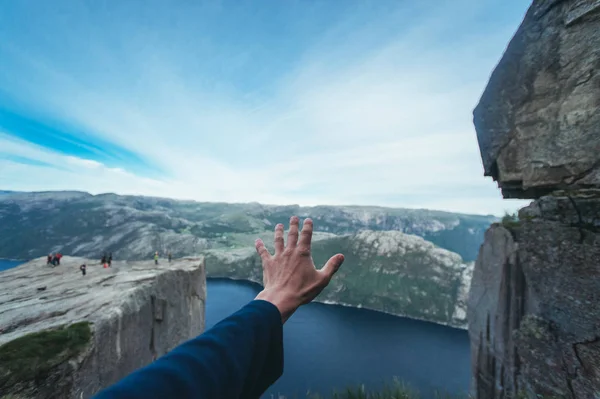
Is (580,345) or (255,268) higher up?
(580,345)

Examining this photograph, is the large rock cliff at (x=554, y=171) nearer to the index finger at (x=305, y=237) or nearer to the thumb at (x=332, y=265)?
the thumb at (x=332, y=265)

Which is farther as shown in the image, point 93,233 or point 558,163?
point 93,233

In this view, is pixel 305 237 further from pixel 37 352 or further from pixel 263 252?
pixel 37 352

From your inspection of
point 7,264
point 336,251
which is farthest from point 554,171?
A: point 7,264

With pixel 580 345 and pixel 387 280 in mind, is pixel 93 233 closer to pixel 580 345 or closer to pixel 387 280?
pixel 387 280

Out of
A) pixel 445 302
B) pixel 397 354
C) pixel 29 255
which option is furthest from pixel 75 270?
pixel 29 255

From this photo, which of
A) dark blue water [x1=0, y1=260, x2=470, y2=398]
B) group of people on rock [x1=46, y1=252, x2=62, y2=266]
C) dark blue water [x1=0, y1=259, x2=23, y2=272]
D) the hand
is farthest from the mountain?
the hand

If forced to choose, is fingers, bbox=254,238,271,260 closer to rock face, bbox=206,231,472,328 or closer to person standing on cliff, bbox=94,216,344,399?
person standing on cliff, bbox=94,216,344,399
